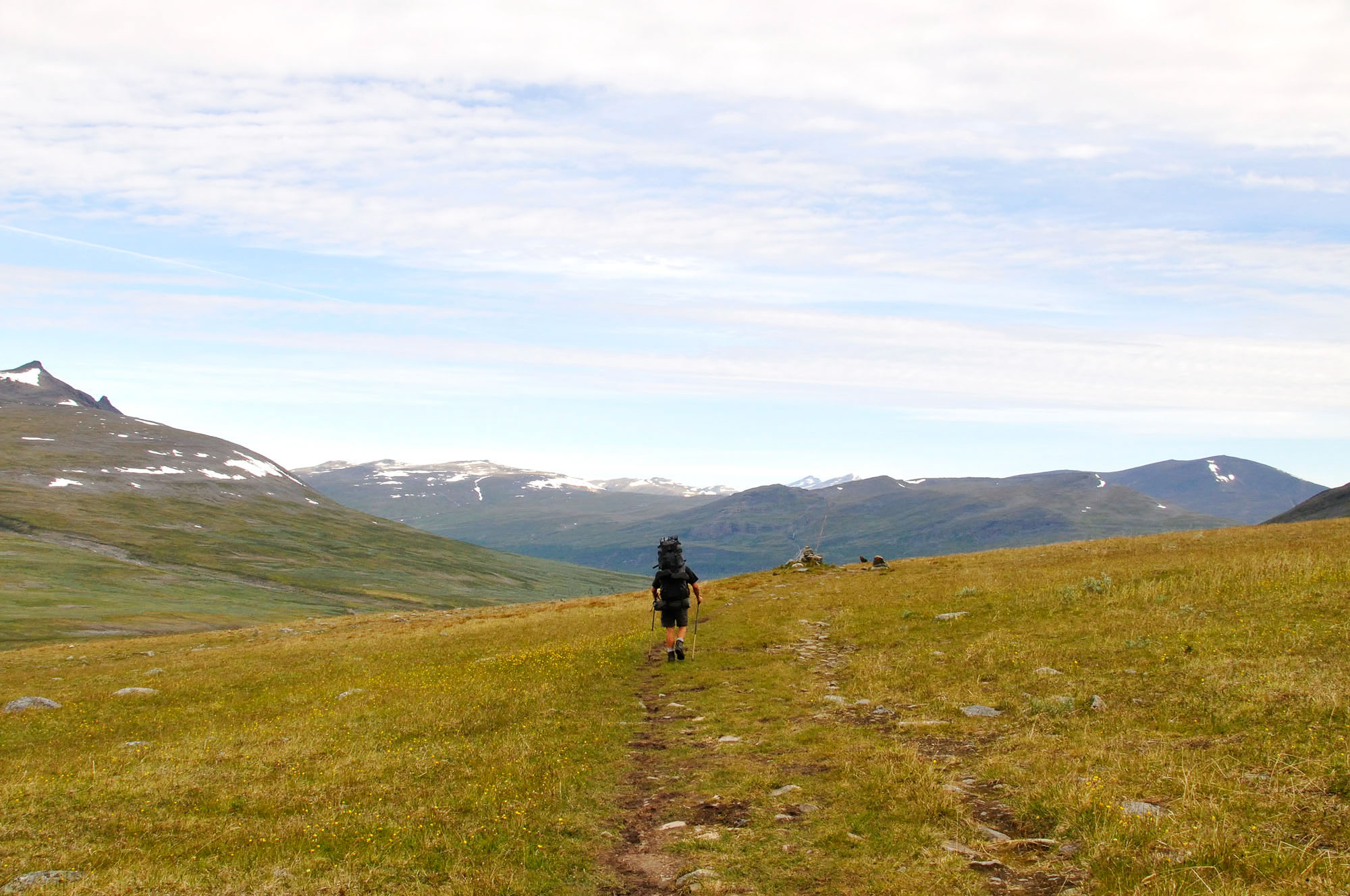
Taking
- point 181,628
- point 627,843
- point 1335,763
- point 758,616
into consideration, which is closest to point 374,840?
point 627,843

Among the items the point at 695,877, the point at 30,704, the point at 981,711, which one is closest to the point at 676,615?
the point at 981,711

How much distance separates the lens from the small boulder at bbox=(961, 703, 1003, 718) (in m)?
16.3

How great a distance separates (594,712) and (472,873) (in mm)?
9711

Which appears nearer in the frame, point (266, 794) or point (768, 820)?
point (768, 820)

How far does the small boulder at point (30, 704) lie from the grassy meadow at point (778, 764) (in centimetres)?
90

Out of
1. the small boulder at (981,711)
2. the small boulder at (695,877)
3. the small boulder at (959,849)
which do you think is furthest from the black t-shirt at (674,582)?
the small boulder at (959,849)

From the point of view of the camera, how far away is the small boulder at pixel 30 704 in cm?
2541

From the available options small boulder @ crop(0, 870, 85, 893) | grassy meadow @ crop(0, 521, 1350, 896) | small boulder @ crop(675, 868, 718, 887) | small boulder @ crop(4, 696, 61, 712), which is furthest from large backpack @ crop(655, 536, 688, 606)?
small boulder @ crop(4, 696, 61, 712)

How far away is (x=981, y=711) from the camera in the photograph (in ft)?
54.1

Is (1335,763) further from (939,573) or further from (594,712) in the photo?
(939,573)

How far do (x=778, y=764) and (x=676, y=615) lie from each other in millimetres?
12928

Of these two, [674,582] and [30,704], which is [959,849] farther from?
[30,704]

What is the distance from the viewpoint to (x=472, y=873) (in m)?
10.0

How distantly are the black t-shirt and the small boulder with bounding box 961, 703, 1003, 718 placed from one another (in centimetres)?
1122
